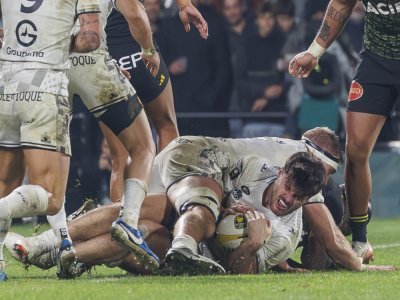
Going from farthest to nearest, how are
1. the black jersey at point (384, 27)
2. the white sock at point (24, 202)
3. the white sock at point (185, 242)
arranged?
1. the black jersey at point (384, 27)
2. the white sock at point (185, 242)
3. the white sock at point (24, 202)

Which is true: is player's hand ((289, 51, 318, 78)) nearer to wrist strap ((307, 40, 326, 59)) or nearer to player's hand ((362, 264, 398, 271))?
wrist strap ((307, 40, 326, 59))

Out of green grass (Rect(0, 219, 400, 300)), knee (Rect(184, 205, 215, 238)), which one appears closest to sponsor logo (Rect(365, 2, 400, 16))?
green grass (Rect(0, 219, 400, 300))

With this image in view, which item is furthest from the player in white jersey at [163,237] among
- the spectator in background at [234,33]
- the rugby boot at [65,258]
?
the spectator in background at [234,33]

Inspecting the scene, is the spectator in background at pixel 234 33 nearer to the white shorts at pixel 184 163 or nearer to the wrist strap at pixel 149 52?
the white shorts at pixel 184 163

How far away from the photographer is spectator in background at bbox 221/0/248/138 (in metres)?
15.9

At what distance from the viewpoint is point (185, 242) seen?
8.36 m

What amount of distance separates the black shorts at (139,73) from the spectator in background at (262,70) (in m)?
5.21

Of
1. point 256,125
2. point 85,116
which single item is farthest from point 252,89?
point 85,116

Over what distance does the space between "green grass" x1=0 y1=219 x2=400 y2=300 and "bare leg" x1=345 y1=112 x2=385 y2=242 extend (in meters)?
1.01

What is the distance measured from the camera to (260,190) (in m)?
9.12

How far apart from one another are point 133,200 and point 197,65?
7001mm

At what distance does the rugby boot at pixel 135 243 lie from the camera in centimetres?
836

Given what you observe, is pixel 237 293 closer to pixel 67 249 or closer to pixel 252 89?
pixel 67 249

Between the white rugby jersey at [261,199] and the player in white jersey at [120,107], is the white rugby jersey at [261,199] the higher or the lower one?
the lower one
